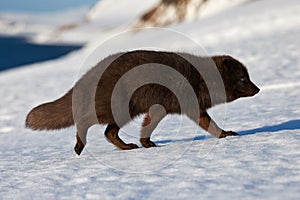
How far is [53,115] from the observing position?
4.61 metres

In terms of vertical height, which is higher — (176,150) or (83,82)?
(83,82)

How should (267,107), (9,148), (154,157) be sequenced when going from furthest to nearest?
(267,107), (9,148), (154,157)

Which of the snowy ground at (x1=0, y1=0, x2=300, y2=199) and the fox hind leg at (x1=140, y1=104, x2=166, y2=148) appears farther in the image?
the fox hind leg at (x1=140, y1=104, x2=166, y2=148)

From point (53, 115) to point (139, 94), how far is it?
747 millimetres

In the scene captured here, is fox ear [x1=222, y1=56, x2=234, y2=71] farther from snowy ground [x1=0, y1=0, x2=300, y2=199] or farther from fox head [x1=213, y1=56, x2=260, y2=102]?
snowy ground [x1=0, y1=0, x2=300, y2=199]

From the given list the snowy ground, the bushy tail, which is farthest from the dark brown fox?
the snowy ground

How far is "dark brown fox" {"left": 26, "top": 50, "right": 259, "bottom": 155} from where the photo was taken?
4.36 m

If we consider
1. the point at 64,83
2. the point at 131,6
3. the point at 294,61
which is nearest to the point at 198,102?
the point at 294,61

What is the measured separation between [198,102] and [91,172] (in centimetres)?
127

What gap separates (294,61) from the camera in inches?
419

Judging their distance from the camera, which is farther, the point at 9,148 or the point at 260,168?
the point at 9,148

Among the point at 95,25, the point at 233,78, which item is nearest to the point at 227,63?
the point at 233,78

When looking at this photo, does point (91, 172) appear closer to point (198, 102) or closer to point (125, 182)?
point (125, 182)

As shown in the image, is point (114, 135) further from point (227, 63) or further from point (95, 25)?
point (95, 25)
